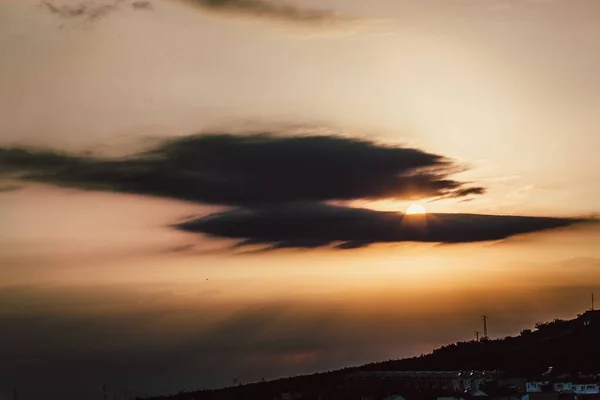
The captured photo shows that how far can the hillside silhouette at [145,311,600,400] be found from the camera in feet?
385

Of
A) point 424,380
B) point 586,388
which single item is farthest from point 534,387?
point 424,380

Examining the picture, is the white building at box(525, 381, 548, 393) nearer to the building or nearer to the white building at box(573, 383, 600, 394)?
the white building at box(573, 383, 600, 394)

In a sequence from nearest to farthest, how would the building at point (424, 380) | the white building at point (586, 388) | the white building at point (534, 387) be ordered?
the white building at point (586, 388), the white building at point (534, 387), the building at point (424, 380)

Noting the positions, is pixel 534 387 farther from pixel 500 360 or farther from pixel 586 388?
pixel 500 360

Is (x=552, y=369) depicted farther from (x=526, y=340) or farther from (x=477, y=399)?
(x=526, y=340)

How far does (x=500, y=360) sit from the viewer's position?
426 ft

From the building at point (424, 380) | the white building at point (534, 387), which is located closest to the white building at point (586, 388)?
the white building at point (534, 387)

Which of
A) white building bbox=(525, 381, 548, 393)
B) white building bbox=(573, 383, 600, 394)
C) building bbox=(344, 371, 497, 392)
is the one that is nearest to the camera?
white building bbox=(573, 383, 600, 394)

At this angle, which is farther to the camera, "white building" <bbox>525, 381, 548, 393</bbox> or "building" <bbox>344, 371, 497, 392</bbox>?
"building" <bbox>344, 371, 497, 392</bbox>

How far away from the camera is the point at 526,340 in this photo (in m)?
153

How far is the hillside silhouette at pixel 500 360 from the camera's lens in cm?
11738

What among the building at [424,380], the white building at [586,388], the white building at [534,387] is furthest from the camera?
the building at [424,380]

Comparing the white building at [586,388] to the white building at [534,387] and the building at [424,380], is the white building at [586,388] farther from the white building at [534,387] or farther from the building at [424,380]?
the building at [424,380]

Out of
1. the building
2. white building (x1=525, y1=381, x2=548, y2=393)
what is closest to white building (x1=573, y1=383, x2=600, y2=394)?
white building (x1=525, y1=381, x2=548, y2=393)
